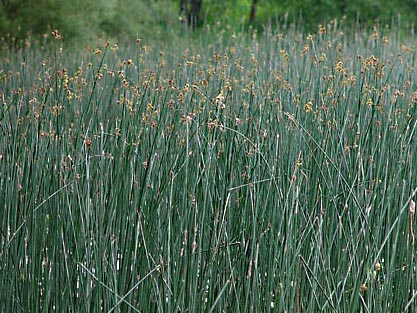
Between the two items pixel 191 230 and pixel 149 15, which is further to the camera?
pixel 149 15

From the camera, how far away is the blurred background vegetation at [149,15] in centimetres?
851

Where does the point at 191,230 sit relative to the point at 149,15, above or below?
above

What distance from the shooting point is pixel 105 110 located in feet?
13.2

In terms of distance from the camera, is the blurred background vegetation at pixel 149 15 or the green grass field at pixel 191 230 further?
the blurred background vegetation at pixel 149 15

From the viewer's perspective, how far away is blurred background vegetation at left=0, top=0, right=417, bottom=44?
27.9ft

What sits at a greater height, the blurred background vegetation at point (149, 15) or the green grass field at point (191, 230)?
the green grass field at point (191, 230)

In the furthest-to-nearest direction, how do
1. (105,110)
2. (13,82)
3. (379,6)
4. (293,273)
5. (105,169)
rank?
(379,6) → (13,82) → (105,110) → (105,169) → (293,273)

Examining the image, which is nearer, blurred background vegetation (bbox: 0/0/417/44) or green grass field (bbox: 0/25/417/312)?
green grass field (bbox: 0/25/417/312)

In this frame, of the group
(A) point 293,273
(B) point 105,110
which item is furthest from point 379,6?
(A) point 293,273

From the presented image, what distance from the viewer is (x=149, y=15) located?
425 inches

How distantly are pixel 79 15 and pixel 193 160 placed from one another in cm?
595

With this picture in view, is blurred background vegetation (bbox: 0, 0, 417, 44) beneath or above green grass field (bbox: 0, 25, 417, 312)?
beneath

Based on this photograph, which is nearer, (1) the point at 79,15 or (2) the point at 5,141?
(2) the point at 5,141

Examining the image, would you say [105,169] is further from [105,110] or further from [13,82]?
[13,82]
